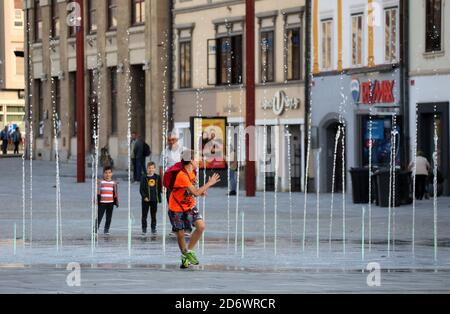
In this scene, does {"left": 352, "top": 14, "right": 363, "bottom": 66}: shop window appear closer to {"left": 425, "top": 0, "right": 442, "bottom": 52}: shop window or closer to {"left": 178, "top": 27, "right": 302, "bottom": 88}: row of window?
{"left": 178, "top": 27, "right": 302, "bottom": 88}: row of window

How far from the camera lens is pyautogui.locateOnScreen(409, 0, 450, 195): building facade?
150 ft

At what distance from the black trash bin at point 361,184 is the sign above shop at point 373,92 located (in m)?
5.61

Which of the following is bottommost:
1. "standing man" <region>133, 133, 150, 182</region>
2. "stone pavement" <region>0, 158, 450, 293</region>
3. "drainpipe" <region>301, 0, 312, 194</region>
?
"stone pavement" <region>0, 158, 450, 293</region>

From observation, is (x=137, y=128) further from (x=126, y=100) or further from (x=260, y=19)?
(x=260, y=19)

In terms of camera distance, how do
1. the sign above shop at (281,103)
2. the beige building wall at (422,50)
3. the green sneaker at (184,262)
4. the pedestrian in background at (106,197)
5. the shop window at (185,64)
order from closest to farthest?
the green sneaker at (184,262) < the pedestrian in background at (106,197) < the beige building wall at (422,50) < the sign above shop at (281,103) < the shop window at (185,64)

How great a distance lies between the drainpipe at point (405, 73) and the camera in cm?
4706

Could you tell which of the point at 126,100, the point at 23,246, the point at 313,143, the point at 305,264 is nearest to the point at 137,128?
the point at 126,100

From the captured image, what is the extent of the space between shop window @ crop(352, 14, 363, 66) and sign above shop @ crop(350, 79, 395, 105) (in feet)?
2.09

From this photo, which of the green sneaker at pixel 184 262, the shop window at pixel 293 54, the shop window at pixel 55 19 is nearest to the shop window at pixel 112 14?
the shop window at pixel 55 19

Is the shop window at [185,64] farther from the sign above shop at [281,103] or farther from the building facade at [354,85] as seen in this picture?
the building facade at [354,85]

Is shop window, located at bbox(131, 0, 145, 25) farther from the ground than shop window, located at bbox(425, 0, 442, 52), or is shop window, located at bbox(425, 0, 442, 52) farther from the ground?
Answer: shop window, located at bbox(131, 0, 145, 25)

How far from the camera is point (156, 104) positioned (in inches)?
2498

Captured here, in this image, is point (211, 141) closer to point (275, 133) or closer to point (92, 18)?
point (275, 133)

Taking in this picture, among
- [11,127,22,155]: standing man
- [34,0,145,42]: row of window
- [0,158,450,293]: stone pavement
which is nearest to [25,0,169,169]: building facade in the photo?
[34,0,145,42]: row of window
